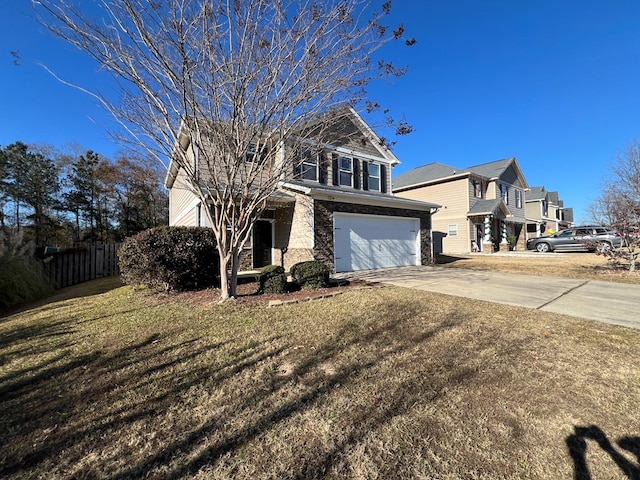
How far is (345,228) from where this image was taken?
1077 cm

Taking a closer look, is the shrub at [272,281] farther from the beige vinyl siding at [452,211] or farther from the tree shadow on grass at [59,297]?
the beige vinyl siding at [452,211]

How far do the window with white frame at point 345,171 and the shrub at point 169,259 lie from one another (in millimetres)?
7357

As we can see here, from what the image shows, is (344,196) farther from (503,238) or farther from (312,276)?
(503,238)

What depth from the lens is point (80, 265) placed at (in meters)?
11.9

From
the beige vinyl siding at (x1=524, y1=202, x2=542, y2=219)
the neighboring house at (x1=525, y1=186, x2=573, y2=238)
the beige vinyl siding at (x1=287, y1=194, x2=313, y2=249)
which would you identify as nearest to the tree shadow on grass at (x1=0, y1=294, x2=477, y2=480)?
the beige vinyl siding at (x1=287, y1=194, x2=313, y2=249)

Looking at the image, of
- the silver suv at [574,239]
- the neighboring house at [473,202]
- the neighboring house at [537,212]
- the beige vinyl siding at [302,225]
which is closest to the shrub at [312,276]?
the beige vinyl siding at [302,225]

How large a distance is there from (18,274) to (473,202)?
2331 centimetres

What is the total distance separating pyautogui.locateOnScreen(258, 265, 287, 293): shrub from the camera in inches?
270

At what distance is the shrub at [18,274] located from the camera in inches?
302

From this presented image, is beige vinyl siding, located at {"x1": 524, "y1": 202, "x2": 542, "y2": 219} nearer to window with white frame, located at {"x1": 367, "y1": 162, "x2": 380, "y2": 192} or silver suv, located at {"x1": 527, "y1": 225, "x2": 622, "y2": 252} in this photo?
silver suv, located at {"x1": 527, "y1": 225, "x2": 622, "y2": 252}

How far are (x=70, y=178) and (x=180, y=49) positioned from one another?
26616mm

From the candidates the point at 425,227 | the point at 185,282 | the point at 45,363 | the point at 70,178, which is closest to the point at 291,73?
the point at 185,282

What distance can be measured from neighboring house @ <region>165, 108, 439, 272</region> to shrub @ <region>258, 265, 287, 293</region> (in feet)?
9.60

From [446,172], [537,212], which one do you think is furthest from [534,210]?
[446,172]
